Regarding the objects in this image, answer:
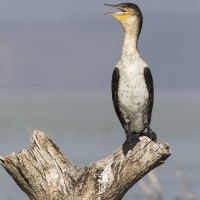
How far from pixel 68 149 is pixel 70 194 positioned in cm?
3090

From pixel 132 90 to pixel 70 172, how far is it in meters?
1.48

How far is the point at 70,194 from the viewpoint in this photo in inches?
388

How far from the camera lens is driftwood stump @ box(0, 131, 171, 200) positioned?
987cm

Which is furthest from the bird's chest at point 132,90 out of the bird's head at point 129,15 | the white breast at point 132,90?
the bird's head at point 129,15

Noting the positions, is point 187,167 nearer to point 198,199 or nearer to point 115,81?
point 198,199

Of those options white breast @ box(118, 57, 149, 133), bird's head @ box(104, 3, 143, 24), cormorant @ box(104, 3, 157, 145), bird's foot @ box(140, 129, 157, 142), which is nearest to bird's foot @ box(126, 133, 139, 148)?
cormorant @ box(104, 3, 157, 145)

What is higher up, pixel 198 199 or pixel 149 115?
pixel 198 199

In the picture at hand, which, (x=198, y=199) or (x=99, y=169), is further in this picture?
(x=198, y=199)

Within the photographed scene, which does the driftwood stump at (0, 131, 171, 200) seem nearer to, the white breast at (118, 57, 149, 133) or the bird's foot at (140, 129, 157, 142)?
the bird's foot at (140, 129, 157, 142)

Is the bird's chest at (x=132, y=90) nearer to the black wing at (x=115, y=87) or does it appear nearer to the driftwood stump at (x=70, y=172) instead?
the black wing at (x=115, y=87)

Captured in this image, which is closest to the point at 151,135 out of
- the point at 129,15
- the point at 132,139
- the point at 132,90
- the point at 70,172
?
the point at 132,139

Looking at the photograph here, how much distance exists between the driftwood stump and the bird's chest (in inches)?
41.4

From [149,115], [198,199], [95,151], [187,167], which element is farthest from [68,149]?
[149,115]

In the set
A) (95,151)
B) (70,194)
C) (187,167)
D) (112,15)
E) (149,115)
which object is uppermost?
(95,151)
